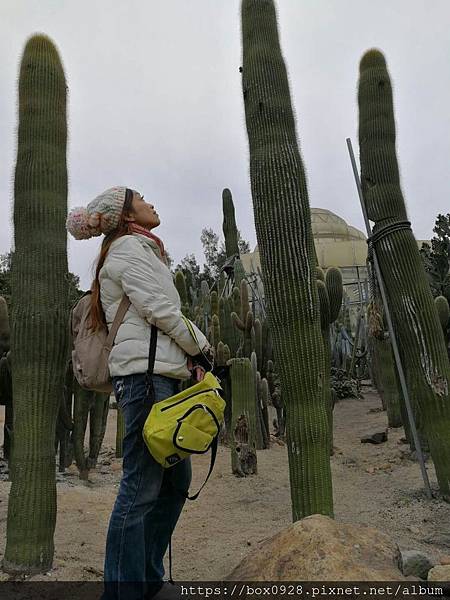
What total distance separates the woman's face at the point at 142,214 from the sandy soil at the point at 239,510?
5.82 ft

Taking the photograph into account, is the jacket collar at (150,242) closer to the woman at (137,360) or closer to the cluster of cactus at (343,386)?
the woman at (137,360)

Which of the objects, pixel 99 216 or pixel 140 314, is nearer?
pixel 140 314

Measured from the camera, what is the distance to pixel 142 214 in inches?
105

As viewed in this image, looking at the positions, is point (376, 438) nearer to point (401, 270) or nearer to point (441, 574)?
point (401, 270)

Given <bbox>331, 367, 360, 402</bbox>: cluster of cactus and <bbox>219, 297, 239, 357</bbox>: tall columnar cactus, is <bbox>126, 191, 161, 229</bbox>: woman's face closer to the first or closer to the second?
<bbox>219, 297, 239, 357</bbox>: tall columnar cactus

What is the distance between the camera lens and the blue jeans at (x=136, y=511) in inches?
85.4

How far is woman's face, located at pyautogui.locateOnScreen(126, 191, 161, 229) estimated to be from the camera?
2.64 metres

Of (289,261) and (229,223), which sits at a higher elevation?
(229,223)

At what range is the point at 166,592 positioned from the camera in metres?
2.49

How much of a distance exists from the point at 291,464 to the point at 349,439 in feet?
13.9

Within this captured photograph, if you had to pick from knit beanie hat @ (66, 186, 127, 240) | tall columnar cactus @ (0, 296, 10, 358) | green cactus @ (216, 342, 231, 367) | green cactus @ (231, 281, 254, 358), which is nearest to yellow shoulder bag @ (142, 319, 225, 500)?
knit beanie hat @ (66, 186, 127, 240)

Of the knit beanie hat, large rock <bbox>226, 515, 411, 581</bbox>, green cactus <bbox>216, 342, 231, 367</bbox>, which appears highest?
the knit beanie hat

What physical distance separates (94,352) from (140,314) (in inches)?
11.5

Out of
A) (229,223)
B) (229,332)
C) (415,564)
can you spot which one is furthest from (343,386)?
(415,564)
